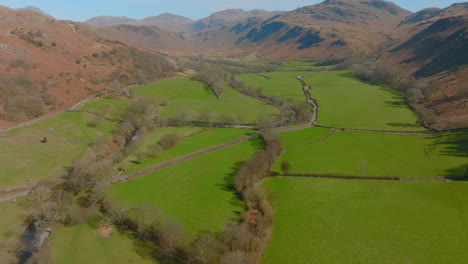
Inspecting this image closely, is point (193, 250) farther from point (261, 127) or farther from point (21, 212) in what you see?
point (261, 127)

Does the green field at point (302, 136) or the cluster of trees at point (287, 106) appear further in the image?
the cluster of trees at point (287, 106)

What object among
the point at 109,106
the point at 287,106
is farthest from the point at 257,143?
the point at 109,106

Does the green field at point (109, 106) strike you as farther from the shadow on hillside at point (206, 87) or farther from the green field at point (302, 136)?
the green field at point (302, 136)

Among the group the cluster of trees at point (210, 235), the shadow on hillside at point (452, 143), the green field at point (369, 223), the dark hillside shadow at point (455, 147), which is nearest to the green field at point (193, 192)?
the cluster of trees at point (210, 235)

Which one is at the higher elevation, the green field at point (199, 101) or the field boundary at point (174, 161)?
the green field at point (199, 101)

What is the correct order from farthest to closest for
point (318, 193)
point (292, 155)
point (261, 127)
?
point (261, 127) → point (292, 155) → point (318, 193)

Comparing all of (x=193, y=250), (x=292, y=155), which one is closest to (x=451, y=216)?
(x=292, y=155)

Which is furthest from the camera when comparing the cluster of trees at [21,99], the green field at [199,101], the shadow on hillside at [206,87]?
the shadow on hillside at [206,87]
